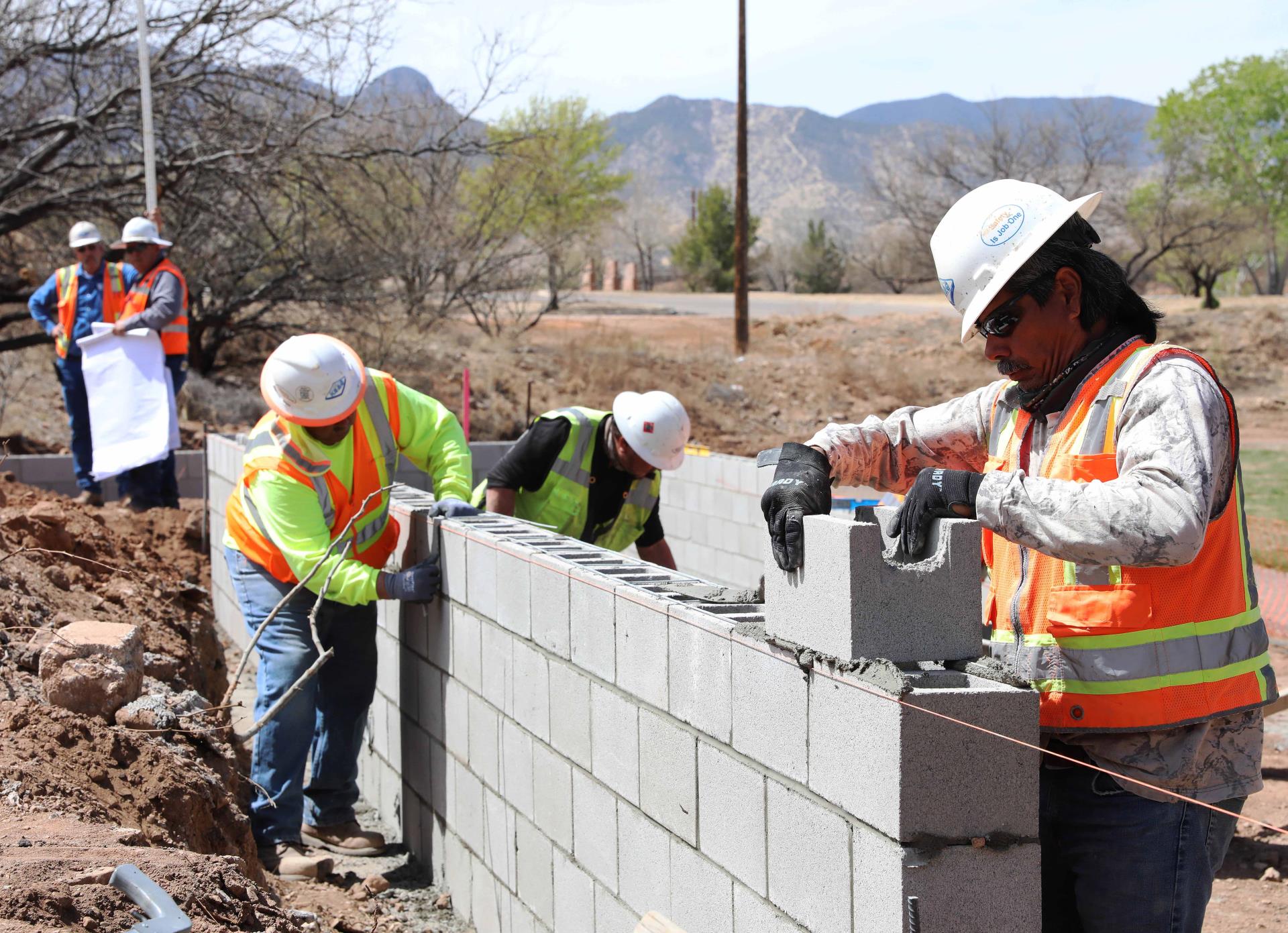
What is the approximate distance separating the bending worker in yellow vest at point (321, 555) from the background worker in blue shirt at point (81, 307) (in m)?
4.46

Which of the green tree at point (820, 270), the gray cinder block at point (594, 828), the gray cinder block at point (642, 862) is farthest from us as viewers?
the green tree at point (820, 270)

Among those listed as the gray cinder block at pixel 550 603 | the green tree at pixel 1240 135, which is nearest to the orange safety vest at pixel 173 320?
the gray cinder block at pixel 550 603

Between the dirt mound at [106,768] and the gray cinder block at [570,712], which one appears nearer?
the dirt mound at [106,768]

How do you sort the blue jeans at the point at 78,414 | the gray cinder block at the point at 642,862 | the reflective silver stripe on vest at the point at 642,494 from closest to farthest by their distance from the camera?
the gray cinder block at the point at 642,862 → the reflective silver stripe on vest at the point at 642,494 → the blue jeans at the point at 78,414

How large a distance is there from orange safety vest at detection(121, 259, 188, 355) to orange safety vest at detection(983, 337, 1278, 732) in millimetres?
7585

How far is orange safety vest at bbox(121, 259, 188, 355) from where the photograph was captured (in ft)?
28.8

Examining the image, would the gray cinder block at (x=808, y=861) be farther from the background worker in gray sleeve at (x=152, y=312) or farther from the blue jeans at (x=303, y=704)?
the background worker in gray sleeve at (x=152, y=312)

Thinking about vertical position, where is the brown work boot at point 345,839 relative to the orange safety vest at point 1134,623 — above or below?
below

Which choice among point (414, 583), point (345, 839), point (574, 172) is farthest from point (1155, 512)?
point (574, 172)

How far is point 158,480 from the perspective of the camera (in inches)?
355

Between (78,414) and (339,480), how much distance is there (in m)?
5.14

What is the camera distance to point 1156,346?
91.8 inches

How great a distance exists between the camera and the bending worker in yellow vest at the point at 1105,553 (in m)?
2.17

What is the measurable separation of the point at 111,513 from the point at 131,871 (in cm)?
621
